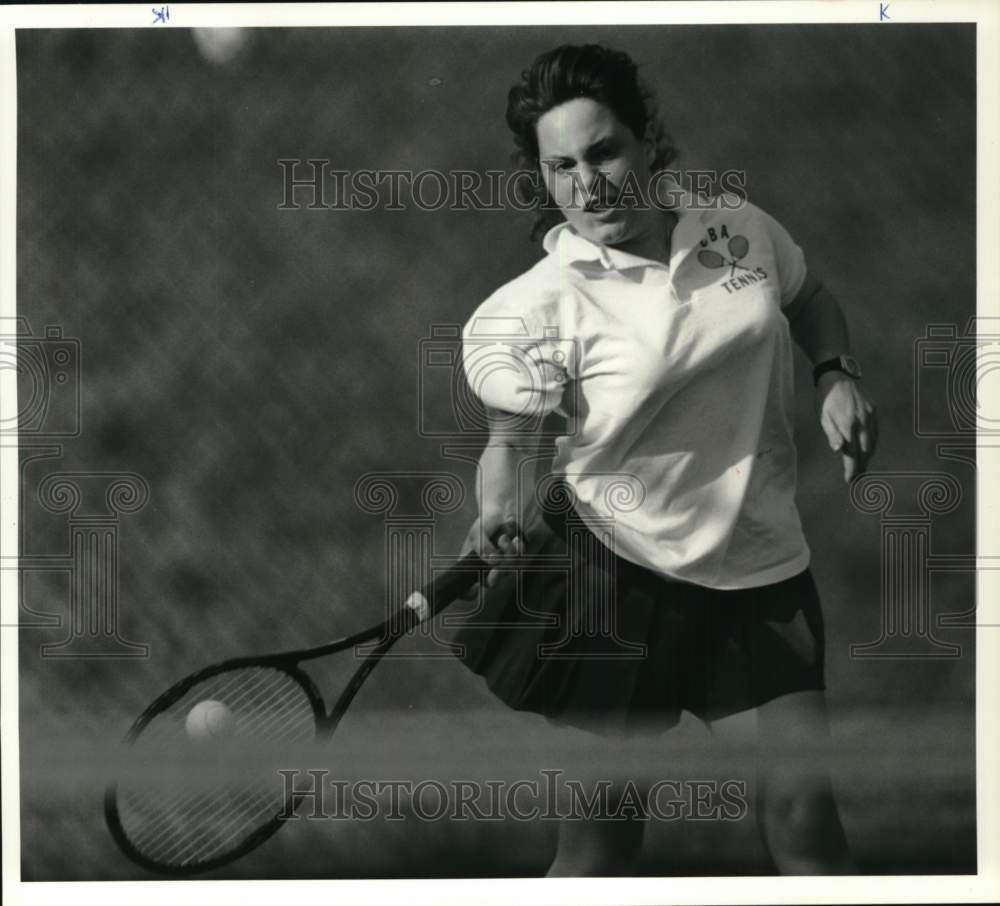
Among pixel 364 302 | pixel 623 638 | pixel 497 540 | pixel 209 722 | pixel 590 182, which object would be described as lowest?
pixel 209 722

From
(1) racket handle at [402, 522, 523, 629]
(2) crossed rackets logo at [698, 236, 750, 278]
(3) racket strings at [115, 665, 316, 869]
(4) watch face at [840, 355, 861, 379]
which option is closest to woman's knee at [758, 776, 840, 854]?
(1) racket handle at [402, 522, 523, 629]

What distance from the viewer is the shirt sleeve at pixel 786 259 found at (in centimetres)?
291

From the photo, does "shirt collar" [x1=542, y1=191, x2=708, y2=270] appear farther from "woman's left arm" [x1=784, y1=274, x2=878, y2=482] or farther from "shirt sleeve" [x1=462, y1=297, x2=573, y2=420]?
"woman's left arm" [x1=784, y1=274, x2=878, y2=482]

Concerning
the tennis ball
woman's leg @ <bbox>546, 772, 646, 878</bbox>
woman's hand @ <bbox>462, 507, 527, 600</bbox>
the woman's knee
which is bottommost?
woman's leg @ <bbox>546, 772, 646, 878</bbox>

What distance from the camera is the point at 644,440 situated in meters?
2.88

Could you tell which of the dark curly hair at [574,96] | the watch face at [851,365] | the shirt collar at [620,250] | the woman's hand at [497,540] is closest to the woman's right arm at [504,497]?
the woman's hand at [497,540]

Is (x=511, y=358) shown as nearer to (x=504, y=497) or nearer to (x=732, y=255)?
(x=504, y=497)

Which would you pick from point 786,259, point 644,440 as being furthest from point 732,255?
point 644,440

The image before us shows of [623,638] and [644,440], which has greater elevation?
[644,440]

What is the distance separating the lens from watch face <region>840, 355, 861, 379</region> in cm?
292

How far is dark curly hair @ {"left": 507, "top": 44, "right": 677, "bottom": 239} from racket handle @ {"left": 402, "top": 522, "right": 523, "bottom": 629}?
78 centimetres

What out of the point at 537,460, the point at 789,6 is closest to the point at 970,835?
the point at 537,460

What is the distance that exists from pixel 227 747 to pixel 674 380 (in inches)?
51.4

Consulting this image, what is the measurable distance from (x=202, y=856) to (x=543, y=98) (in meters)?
1.88
